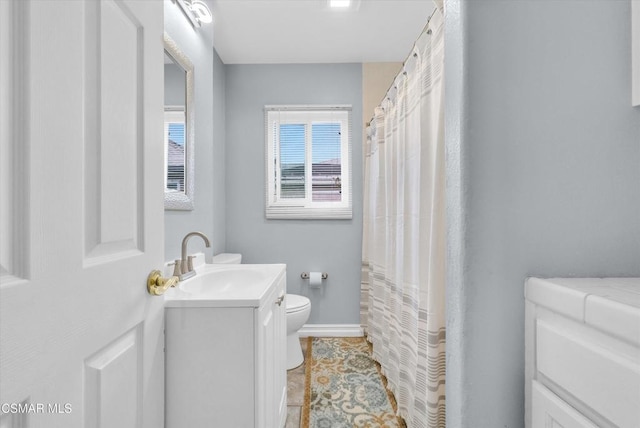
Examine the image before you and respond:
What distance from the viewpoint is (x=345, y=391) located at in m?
1.84

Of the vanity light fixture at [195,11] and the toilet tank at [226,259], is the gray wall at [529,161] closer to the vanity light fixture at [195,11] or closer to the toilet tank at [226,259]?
the vanity light fixture at [195,11]

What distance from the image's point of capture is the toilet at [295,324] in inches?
79.9

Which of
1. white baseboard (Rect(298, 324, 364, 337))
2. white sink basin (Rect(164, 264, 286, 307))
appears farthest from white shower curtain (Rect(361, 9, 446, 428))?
white sink basin (Rect(164, 264, 286, 307))

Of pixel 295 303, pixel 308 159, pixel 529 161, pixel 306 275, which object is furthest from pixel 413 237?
pixel 308 159

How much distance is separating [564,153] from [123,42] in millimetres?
1050

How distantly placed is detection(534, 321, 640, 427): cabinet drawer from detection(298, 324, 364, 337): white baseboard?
2.22 m

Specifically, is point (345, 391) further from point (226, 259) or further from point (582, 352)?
point (582, 352)

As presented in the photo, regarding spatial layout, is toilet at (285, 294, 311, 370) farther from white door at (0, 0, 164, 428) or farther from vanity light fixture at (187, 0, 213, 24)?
vanity light fixture at (187, 0, 213, 24)

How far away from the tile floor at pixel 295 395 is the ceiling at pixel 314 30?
247 cm

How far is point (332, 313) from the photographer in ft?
9.11

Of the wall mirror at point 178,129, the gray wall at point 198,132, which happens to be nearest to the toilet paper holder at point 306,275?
the gray wall at point 198,132

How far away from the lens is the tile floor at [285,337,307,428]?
1.59 m

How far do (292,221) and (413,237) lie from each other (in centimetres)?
148

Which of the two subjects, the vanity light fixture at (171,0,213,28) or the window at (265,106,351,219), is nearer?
the vanity light fixture at (171,0,213,28)
